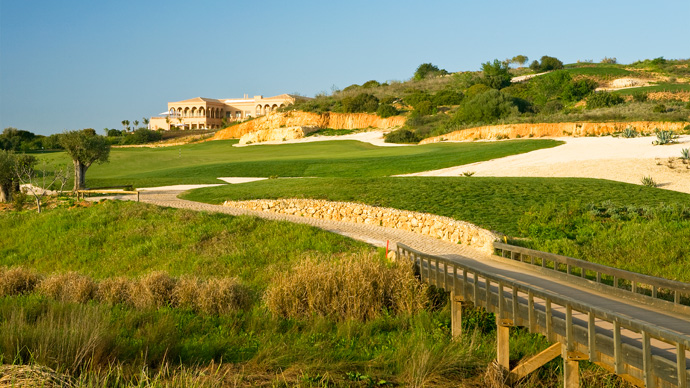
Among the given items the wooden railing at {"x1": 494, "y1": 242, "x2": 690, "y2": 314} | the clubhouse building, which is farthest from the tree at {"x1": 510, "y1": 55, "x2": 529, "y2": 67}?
the wooden railing at {"x1": 494, "y1": 242, "x2": 690, "y2": 314}

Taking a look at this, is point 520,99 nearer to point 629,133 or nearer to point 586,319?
point 629,133

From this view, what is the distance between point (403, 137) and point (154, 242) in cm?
3829

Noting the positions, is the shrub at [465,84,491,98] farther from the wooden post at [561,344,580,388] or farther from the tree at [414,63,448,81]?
the wooden post at [561,344,580,388]

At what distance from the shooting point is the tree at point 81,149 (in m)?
30.7

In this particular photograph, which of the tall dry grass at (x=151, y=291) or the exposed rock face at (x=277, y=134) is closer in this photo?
the tall dry grass at (x=151, y=291)

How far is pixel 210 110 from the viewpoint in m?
110

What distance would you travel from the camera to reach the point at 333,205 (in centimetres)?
2300

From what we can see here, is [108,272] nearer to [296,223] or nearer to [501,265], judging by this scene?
[296,223]

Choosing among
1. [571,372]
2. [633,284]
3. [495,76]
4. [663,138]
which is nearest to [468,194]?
[633,284]

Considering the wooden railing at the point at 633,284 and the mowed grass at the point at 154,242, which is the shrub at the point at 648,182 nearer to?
the wooden railing at the point at 633,284

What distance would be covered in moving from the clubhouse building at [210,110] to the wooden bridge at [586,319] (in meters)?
96.0

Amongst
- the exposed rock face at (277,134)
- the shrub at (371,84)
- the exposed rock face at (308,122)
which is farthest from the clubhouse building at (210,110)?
the exposed rock face at (277,134)

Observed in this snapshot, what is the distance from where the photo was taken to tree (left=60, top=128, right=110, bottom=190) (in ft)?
101

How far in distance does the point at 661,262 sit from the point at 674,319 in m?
7.40
